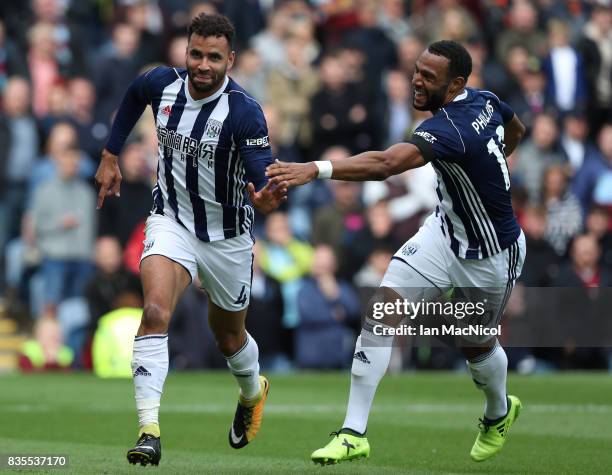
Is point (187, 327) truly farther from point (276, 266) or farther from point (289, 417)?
point (289, 417)

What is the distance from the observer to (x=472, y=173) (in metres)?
9.26

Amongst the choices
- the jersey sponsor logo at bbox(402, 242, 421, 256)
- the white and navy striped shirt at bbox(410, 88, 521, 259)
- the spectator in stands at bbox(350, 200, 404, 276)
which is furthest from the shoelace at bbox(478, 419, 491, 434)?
the spectator in stands at bbox(350, 200, 404, 276)

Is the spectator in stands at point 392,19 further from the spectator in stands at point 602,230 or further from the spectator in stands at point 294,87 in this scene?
the spectator in stands at point 602,230

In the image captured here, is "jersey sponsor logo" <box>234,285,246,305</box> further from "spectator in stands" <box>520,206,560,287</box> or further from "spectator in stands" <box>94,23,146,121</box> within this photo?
"spectator in stands" <box>94,23,146,121</box>

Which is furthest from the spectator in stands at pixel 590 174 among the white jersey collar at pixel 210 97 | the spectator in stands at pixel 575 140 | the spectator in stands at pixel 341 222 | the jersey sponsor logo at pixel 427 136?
the jersey sponsor logo at pixel 427 136

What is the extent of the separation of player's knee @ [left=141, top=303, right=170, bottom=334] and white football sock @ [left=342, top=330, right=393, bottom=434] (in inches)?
47.6

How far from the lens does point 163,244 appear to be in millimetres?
9438

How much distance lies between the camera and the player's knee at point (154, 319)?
29.4 ft

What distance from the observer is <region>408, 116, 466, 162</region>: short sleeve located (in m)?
8.81

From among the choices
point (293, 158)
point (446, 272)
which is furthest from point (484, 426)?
point (293, 158)

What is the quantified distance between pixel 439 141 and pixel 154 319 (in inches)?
80.8

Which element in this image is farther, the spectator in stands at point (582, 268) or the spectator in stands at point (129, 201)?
the spectator in stands at point (129, 201)

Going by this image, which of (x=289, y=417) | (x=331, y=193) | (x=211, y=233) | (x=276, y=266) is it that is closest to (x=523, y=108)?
(x=331, y=193)

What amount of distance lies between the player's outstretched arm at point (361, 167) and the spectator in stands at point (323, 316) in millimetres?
9696
